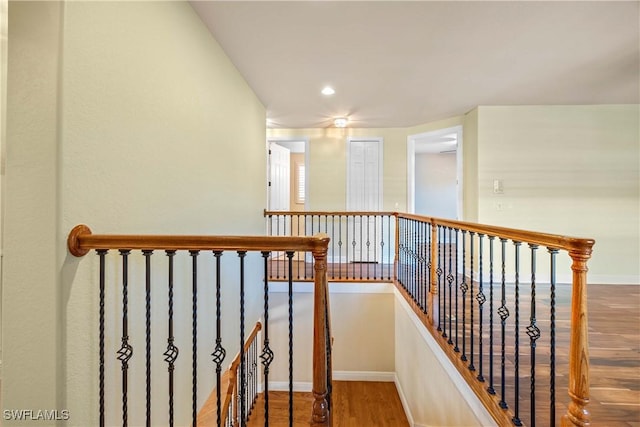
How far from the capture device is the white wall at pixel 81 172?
114 centimetres

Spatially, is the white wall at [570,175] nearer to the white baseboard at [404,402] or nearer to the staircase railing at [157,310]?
the white baseboard at [404,402]

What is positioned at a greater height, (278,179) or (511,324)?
(278,179)

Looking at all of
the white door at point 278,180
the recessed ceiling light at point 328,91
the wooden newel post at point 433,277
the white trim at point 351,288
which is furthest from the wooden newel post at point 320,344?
the white door at point 278,180

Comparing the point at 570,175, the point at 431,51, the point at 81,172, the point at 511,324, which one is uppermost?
Answer: the point at 431,51

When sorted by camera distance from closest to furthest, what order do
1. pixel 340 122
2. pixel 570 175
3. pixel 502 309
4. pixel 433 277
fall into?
1. pixel 502 309
2. pixel 433 277
3. pixel 570 175
4. pixel 340 122

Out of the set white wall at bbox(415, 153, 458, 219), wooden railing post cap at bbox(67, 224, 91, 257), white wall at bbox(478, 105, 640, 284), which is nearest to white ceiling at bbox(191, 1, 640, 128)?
white wall at bbox(478, 105, 640, 284)

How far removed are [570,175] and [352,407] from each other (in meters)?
4.29

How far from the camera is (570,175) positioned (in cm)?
412

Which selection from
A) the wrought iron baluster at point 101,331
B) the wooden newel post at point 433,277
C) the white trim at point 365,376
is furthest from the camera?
the white trim at point 365,376

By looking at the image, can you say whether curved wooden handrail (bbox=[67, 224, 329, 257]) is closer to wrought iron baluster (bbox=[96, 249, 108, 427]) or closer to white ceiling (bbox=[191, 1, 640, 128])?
wrought iron baluster (bbox=[96, 249, 108, 427])

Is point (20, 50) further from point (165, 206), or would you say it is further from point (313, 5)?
point (313, 5)

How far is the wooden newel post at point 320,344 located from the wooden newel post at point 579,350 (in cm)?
95

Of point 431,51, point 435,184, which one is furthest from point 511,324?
point 435,184

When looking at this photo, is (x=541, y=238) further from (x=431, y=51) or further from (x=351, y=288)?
(x=351, y=288)
